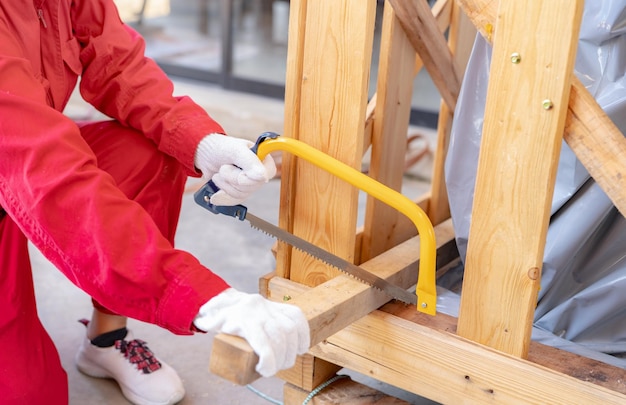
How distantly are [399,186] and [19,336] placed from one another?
82 cm

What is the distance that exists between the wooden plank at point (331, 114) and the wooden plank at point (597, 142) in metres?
0.37

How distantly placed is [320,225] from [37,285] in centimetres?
107

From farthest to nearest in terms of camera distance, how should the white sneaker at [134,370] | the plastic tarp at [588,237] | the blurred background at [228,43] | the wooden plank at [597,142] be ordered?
the blurred background at [228,43]
the white sneaker at [134,370]
the plastic tarp at [588,237]
the wooden plank at [597,142]

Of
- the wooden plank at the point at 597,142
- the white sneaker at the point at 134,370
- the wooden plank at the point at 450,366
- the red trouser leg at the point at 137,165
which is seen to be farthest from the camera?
the white sneaker at the point at 134,370

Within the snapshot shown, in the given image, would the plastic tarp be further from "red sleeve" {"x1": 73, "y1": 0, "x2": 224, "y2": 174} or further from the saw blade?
"red sleeve" {"x1": 73, "y1": 0, "x2": 224, "y2": 174}

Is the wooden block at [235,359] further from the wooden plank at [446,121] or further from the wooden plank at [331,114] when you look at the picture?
the wooden plank at [446,121]

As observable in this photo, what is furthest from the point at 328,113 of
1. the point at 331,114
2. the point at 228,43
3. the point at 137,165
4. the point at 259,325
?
the point at 228,43

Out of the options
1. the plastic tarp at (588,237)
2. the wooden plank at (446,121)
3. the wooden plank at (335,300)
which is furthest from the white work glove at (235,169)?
the wooden plank at (446,121)

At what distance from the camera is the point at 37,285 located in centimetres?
220

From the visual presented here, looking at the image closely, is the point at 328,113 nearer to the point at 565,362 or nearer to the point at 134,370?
the point at 565,362

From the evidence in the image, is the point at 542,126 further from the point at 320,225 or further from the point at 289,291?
the point at 289,291

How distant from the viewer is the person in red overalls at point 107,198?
3.54 feet

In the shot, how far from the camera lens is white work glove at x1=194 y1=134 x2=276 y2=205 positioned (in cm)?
140

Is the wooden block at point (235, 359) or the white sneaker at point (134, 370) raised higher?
the wooden block at point (235, 359)
